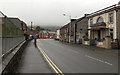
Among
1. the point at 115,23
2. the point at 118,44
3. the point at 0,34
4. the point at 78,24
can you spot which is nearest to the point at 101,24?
the point at 115,23

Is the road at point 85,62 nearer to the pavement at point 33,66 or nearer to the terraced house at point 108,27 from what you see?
the pavement at point 33,66

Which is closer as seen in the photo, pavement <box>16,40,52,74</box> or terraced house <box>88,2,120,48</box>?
pavement <box>16,40,52,74</box>

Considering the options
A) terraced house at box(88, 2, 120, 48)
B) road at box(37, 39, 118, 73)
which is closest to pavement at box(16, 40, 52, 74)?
road at box(37, 39, 118, 73)

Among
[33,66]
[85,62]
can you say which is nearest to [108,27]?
[85,62]

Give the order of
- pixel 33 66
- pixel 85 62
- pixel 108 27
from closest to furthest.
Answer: pixel 33 66 → pixel 85 62 → pixel 108 27

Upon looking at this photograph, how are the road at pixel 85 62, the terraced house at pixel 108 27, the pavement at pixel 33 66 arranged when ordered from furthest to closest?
the terraced house at pixel 108 27 → the road at pixel 85 62 → the pavement at pixel 33 66

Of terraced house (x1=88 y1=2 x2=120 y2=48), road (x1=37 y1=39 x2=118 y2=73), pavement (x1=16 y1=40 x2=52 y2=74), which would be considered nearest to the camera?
pavement (x1=16 y1=40 x2=52 y2=74)

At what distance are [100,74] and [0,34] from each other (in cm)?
501

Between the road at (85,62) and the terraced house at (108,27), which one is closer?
the road at (85,62)

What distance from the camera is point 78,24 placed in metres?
53.6

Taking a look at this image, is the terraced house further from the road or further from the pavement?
the pavement

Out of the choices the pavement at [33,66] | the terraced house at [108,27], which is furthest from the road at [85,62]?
the terraced house at [108,27]

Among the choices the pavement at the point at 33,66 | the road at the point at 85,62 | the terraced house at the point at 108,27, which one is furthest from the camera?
the terraced house at the point at 108,27

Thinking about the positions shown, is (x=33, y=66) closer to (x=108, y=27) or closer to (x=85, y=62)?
(x=85, y=62)
